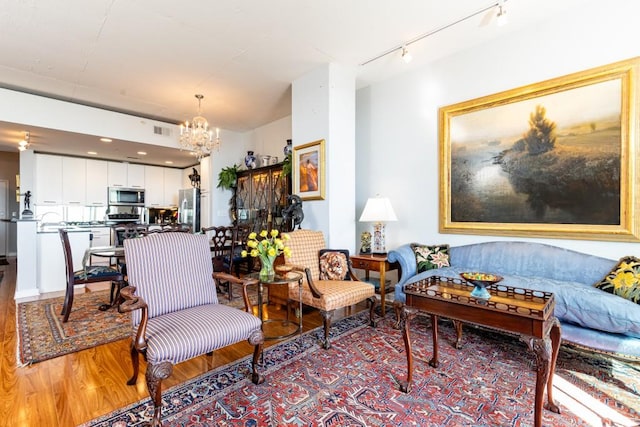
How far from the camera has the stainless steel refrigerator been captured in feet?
22.1

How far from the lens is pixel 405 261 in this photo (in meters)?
3.23

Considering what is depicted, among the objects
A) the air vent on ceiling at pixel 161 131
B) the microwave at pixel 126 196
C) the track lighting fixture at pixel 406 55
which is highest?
the track lighting fixture at pixel 406 55

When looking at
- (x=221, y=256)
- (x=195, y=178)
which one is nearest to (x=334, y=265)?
(x=221, y=256)

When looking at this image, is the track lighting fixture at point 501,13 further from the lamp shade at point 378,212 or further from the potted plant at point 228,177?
the potted plant at point 228,177

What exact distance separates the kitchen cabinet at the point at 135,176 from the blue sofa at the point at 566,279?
7.21 meters

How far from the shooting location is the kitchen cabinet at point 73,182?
22.1 ft

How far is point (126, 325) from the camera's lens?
312 cm

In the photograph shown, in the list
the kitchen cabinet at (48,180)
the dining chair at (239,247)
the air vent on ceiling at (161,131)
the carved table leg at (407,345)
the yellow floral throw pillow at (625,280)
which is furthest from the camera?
the kitchen cabinet at (48,180)

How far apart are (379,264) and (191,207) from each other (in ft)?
16.8

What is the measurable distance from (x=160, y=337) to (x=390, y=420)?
141cm

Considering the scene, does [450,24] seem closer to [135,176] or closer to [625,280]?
[625,280]

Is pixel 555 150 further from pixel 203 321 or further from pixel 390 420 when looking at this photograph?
pixel 203 321

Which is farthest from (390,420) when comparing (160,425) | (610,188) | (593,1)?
(593,1)

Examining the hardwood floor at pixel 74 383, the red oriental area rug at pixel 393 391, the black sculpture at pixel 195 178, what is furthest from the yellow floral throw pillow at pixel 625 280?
the black sculpture at pixel 195 178
